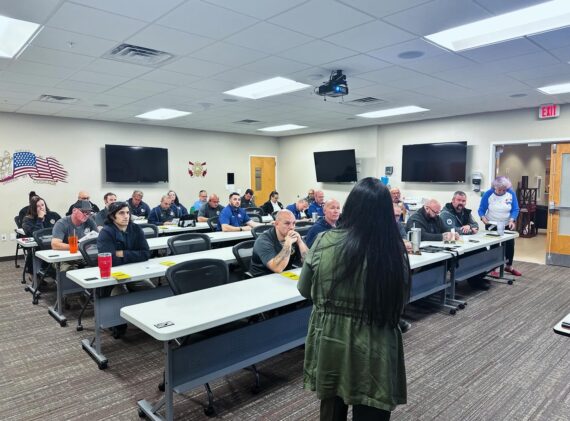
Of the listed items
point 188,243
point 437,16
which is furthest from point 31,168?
point 437,16

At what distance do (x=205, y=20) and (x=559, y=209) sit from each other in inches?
269

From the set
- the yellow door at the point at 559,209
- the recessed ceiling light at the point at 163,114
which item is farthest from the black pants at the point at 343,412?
the yellow door at the point at 559,209

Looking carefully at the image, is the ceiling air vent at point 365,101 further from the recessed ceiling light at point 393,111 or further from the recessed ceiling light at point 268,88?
the recessed ceiling light at point 268,88

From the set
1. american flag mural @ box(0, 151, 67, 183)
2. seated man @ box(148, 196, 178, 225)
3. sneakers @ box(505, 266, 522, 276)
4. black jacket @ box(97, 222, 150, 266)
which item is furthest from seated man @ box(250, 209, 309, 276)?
american flag mural @ box(0, 151, 67, 183)

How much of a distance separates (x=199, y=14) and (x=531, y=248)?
8.44 m

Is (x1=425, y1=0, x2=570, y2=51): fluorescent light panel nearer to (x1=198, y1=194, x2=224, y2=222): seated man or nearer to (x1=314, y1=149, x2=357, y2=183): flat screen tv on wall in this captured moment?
(x1=198, y1=194, x2=224, y2=222): seated man

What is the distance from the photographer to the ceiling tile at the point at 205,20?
2.97 m

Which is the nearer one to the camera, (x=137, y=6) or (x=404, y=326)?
(x=137, y=6)

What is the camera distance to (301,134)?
11.0 meters

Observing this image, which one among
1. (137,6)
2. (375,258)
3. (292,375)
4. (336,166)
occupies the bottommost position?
(292,375)

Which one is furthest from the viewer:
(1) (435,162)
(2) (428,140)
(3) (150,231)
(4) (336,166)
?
(4) (336,166)

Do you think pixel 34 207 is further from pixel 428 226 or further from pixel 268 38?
pixel 428 226

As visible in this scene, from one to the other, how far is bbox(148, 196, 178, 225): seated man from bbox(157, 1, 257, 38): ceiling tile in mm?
3830

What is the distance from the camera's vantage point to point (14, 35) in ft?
12.2
